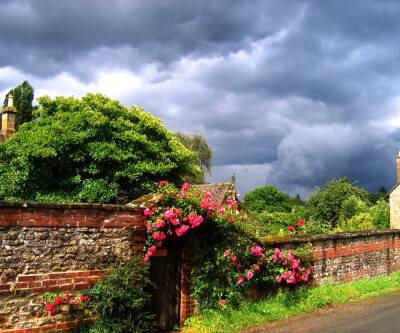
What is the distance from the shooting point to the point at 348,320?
7.72m

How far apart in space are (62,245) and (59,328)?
3.91 ft

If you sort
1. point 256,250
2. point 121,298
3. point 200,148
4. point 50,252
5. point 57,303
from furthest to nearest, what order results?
point 200,148 → point 256,250 → point 121,298 → point 50,252 → point 57,303

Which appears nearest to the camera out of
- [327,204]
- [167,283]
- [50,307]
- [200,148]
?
[50,307]

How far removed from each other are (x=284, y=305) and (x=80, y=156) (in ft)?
33.9

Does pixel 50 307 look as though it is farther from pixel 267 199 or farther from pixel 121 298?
pixel 267 199

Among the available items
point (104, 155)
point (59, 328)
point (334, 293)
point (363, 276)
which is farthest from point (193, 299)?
point (104, 155)

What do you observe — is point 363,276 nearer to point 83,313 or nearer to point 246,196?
point 83,313

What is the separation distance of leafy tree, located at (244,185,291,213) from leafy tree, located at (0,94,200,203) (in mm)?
47109

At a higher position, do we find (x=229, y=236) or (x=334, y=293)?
(x=229, y=236)

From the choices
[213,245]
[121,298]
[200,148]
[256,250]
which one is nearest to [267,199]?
[200,148]

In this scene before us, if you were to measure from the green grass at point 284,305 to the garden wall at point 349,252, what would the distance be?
0.34 metres

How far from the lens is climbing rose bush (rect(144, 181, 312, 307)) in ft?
21.2

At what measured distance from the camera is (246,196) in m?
65.9

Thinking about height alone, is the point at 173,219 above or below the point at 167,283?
above
